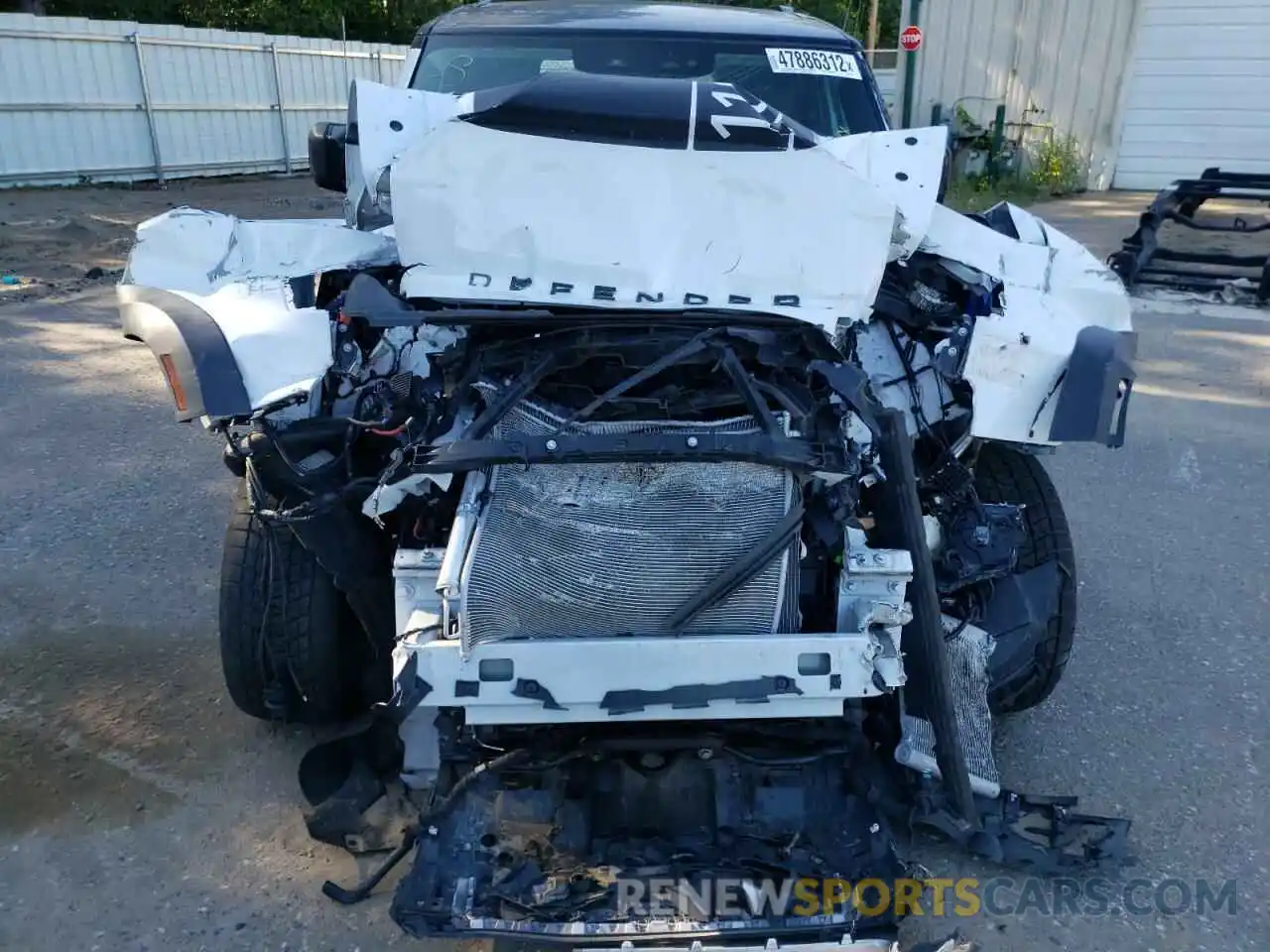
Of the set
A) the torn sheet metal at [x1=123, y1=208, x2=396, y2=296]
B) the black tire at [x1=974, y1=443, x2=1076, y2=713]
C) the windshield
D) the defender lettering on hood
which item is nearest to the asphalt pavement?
the black tire at [x1=974, y1=443, x2=1076, y2=713]

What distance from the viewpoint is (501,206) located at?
2406mm

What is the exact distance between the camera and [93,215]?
1098 centimetres

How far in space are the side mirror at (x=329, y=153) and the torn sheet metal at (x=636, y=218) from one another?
1215mm

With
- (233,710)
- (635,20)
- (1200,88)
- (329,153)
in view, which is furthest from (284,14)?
(233,710)

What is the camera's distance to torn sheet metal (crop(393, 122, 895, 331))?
237 centimetres

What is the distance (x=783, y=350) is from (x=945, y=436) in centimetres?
62

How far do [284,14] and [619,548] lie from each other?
20928mm

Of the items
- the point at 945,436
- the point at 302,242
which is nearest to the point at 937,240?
the point at 945,436

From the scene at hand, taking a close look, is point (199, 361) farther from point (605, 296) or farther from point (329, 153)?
point (329, 153)

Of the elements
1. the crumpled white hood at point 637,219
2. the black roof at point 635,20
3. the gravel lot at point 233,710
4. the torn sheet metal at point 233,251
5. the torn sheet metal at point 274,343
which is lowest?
the gravel lot at point 233,710

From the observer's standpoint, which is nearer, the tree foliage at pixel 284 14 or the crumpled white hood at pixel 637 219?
the crumpled white hood at pixel 637 219

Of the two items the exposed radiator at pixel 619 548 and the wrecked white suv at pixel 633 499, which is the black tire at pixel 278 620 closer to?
the wrecked white suv at pixel 633 499

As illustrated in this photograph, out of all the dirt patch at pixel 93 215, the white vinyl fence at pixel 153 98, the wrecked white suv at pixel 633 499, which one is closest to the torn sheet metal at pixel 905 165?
the wrecked white suv at pixel 633 499

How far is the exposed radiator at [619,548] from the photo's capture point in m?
2.11
